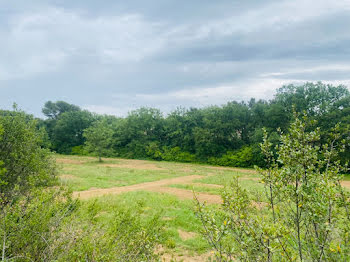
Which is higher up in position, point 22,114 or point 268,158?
point 22,114

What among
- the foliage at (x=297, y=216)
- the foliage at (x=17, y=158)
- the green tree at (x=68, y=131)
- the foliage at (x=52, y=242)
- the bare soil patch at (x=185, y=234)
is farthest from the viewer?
the green tree at (x=68, y=131)

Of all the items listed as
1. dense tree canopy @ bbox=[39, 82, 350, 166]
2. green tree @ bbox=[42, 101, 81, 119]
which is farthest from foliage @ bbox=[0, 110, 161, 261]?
green tree @ bbox=[42, 101, 81, 119]

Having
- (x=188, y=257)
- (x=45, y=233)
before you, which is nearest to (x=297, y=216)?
(x=45, y=233)

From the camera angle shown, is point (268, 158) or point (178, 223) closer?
point (268, 158)

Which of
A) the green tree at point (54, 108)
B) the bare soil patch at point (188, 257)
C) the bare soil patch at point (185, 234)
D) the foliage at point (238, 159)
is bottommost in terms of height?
the foliage at point (238, 159)

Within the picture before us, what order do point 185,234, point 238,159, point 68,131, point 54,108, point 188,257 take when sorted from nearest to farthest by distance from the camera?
1. point 188,257
2. point 185,234
3. point 238,159
4. point 68,131
5. point 54,108

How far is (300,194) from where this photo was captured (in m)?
2.67

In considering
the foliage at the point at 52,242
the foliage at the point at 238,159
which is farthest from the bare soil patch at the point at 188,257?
the foliage at the point at 238,159

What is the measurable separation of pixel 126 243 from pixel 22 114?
5.22 m

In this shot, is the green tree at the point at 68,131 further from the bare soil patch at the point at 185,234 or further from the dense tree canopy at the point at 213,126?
the bare soil patch at the point at 185,234

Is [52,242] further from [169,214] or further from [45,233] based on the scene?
[169,214]

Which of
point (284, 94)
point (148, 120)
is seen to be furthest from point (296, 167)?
point (148, 120)

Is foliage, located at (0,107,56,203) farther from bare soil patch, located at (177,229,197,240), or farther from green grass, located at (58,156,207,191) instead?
green grass, located at (58,156,207,191)

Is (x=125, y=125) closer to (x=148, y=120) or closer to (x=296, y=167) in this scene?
(x=148, y=120)
